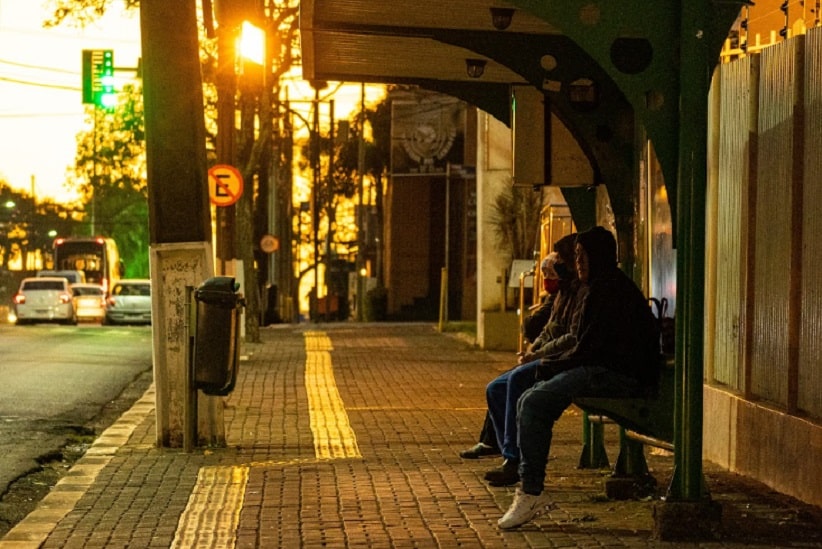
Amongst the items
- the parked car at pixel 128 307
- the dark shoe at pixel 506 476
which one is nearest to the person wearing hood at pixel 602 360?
the dark shoe at pixel 506 476

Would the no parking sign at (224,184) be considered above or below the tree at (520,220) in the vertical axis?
above

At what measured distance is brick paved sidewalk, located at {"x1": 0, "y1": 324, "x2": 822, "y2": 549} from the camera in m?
7.25

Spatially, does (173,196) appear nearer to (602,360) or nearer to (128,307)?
(602,360)

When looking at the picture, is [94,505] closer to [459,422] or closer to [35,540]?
[35,540]

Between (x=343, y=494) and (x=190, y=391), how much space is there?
2.71m

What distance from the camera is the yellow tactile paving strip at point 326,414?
1098 centimetres

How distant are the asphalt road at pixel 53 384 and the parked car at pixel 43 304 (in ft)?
42.2

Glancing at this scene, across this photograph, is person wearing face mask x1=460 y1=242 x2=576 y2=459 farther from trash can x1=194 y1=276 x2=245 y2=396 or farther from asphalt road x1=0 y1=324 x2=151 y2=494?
asphalt road x1=0 y1=324 x2=151 y2=494

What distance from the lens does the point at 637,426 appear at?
7910mm

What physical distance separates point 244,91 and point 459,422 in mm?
18264

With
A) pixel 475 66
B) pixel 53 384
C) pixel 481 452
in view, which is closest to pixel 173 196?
pixel 475 66

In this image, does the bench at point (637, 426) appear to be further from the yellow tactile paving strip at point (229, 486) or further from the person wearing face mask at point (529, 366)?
the yellow tactile paving strip at point (229, 486)

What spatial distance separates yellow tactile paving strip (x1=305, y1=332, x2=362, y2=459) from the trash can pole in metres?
0.94

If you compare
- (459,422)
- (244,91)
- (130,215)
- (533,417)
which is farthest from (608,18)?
(130,215)
